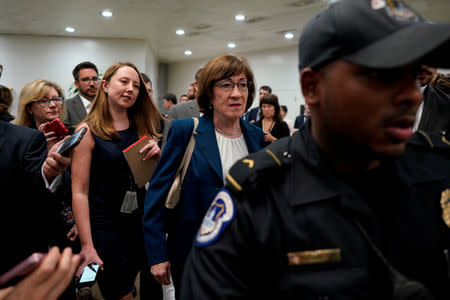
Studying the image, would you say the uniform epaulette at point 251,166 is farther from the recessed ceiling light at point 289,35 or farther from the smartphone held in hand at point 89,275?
the recessed ceiling light at point 289,35

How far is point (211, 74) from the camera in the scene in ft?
5.93

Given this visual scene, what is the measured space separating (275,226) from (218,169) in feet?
2.86

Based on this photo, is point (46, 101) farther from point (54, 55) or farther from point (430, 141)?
point (54, 55)

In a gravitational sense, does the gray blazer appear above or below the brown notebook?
above

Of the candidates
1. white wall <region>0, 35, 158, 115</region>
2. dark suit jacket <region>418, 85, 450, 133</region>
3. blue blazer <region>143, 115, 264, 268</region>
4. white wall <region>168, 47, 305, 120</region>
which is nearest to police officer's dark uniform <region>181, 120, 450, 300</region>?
blue blazer <region>143, 115, 264, 268</region>

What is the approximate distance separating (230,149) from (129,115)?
39.6 inches

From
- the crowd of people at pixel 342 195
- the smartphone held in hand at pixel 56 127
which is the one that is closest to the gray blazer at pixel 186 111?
the smartphone held in hand at pixel 56 127

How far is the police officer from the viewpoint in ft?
2.34

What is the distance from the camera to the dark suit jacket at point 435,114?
167 centimetres

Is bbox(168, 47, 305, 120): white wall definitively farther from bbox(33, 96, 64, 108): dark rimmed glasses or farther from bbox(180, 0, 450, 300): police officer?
bbox(180, 0, 450, 300): police officer

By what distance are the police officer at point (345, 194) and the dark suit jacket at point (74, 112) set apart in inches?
121

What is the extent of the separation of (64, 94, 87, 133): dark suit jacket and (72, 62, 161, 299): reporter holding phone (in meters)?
1.46

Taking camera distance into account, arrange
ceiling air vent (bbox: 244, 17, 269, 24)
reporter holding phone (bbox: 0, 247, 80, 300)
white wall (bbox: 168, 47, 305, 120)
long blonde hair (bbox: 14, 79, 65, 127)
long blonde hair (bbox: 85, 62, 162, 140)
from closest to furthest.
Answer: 1. reporter holding phone (bbox: 0, 247, 80, 300)
2. long blonde hair (bbox: 85, 62, 162, 140)
3. long blonde hair (bbox: 14, 79, 65, 127)
4. ceiling air vent (bbox: 244, 17, 269, 24)
5. white wall (bbox: 168, 47, 305, 120)

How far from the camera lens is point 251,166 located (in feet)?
2.76
